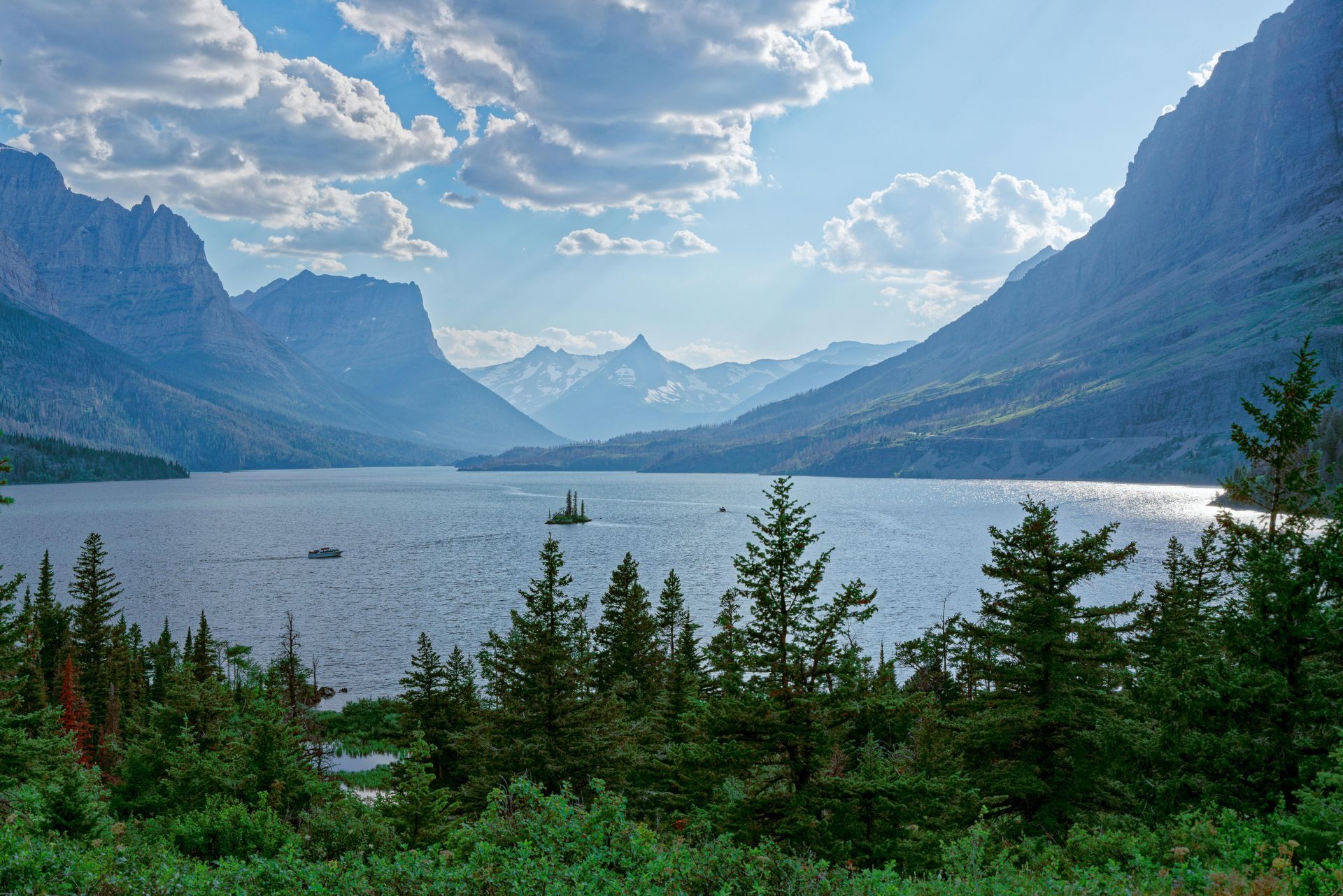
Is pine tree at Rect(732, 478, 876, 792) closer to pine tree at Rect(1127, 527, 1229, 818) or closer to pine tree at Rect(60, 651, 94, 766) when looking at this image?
pine tree at Rect(1127, 527, 1229, 818)

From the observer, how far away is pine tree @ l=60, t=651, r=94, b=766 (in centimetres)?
5797

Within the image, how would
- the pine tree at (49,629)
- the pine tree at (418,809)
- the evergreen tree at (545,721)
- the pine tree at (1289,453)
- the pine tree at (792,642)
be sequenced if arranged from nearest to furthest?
1. the pine tree at (792,642)
2. the pine tree at (1289,453)
3. the pine tree at (418,809)
4. the evergreen tree at (545,721)
5. the pine tree at (49,629)

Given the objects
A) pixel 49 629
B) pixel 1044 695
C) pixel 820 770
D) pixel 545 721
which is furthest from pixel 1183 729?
pixel 49 629

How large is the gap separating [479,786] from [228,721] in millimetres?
18356

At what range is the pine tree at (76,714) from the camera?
190ft

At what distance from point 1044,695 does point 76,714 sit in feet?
227

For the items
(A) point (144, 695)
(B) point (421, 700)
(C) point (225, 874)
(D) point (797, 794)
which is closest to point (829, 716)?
(D) point (797, 794)

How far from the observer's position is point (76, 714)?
59250mm

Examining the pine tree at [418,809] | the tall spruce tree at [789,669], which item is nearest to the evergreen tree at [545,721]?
the pine tree at [418,809]

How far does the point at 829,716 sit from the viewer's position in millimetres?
24953

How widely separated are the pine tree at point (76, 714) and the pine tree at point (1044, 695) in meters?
64.3

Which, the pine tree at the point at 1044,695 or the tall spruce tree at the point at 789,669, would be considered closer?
the tall spruce tree at the point at 789,669

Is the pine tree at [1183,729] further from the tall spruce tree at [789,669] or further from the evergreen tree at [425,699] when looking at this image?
the evergreen tree at [425,699]

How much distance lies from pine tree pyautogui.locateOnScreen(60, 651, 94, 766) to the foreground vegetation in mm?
13467
